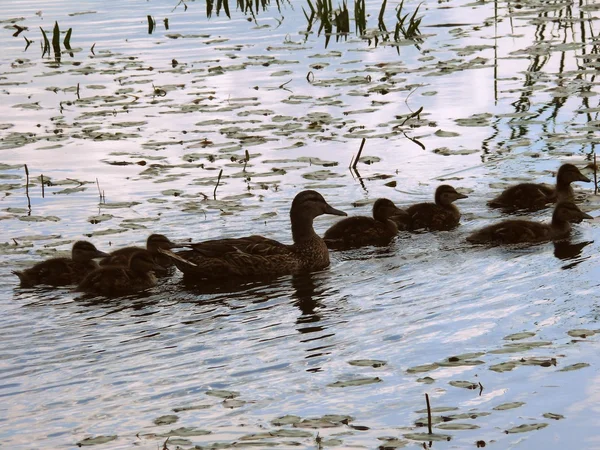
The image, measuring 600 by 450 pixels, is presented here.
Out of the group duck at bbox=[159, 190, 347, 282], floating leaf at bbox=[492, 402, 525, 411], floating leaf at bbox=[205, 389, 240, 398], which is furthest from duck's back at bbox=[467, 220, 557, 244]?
floating leaf at bbox=[205, 389, 240, 398]

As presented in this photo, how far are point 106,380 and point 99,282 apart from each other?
1.97 metres

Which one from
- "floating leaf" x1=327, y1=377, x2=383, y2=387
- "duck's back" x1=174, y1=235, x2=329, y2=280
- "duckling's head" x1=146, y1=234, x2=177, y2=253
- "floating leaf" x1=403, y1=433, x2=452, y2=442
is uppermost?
"duckling's head" x1=146, y1=234, x2=177, y2=253

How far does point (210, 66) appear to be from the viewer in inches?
631

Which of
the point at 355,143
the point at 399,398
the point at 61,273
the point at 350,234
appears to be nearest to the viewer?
the point at 399,398

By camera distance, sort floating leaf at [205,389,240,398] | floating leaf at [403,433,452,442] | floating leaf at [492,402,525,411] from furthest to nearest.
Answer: floating leaf at [205,389,240,398], floating leaf at [492,402,525,411], floating leaf at [403,433,452,442]

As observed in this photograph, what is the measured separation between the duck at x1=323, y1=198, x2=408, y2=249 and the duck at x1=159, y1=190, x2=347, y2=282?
37cm

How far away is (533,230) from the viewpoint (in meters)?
9.30

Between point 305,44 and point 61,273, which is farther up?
point 305,44

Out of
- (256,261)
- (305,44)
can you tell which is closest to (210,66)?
(305,44)

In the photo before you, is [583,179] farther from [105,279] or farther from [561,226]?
[105,279]

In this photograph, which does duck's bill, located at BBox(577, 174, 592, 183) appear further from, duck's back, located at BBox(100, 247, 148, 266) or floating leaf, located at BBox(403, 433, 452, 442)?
floating leaf, located at BBox(403, 433, 452, 442)

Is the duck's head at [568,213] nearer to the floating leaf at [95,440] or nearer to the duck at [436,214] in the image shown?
the duck at [436,214]

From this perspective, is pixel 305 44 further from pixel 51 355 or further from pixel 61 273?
pixel 51 355

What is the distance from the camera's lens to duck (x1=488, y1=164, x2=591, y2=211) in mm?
9945
